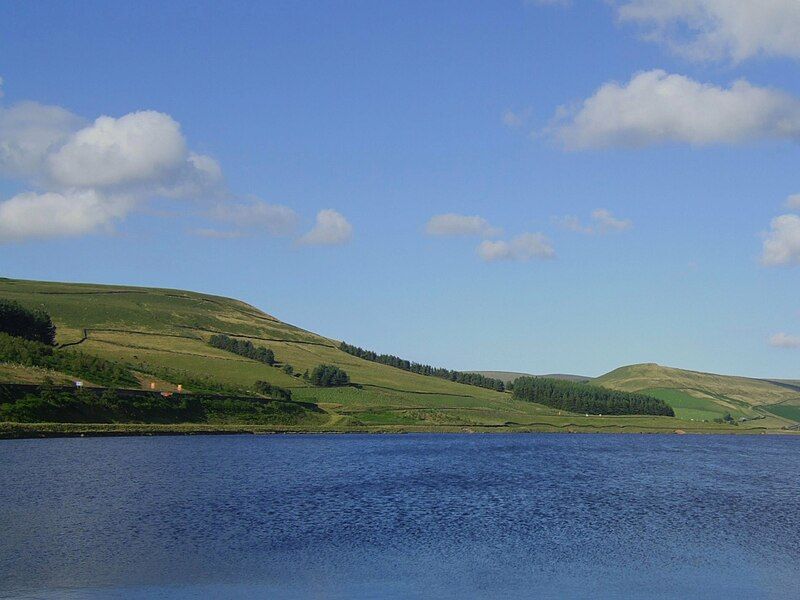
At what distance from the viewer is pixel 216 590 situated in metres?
32.2

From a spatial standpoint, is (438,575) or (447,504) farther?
(447,504)

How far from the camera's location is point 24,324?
6235 inches

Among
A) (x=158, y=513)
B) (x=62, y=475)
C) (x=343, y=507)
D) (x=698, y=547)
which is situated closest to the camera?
(x=698, y=547)

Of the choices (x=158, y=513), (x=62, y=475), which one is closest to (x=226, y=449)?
(x=62, y=475)

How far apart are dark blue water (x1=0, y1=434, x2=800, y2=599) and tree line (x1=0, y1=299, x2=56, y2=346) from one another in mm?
68763

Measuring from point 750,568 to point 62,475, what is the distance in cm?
5077

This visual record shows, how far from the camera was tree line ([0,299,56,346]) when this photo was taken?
153500 millimetres

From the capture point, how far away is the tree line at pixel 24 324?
154 meters

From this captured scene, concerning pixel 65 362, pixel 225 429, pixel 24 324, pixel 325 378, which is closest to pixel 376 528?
pixel 225 429

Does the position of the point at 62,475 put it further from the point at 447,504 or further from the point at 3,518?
the point at 447,504

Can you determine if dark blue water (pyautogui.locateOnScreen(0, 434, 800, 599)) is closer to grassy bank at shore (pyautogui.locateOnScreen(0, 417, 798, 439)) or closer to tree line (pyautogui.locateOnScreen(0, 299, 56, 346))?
grassy bank at shore (pyautogui.locateOnScreen(0, 417, 798, 439))

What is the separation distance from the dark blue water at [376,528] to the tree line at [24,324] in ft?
226

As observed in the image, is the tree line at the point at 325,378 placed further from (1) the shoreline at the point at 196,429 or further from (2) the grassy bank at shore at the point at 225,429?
(1) the shoreline at the point at 196,429

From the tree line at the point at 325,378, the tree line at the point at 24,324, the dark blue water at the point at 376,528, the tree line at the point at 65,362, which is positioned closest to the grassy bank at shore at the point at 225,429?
the dark blue water at the point at 376,528
